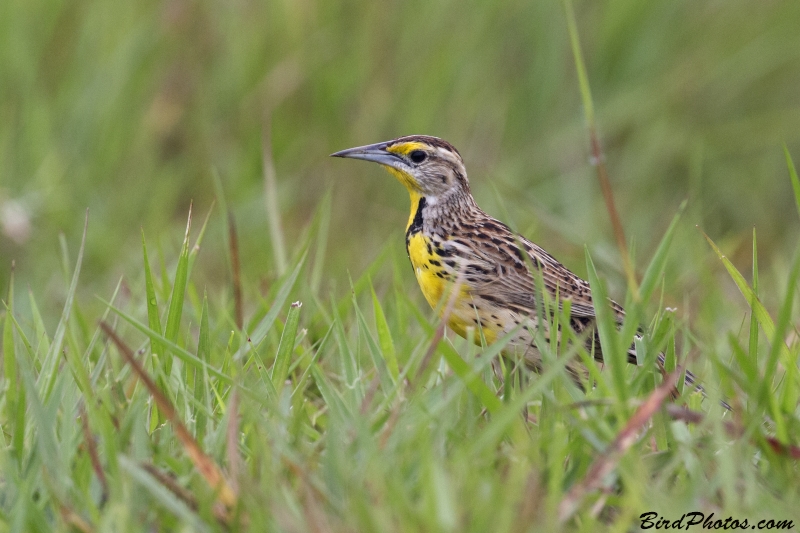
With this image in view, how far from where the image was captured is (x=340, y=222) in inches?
243

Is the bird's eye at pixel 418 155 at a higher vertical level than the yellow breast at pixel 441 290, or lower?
higher

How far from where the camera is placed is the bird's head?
144 inches

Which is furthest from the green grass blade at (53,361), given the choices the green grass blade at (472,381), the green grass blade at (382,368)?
the green grass blade at (472,381)

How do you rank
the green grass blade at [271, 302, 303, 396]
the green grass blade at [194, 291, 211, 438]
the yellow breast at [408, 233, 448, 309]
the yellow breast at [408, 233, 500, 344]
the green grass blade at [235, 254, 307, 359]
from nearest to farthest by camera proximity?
the green grass blade at [194, 291, 211, 438]
the green grass blade at [271, 302, 303, 396]
the green grass blade at [235, 254, 307, 359]
the yellow breast at [408, 233, 500, 344]
the yellow breast at [408, 233, 448, 309]

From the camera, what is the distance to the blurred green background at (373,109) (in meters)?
5.71

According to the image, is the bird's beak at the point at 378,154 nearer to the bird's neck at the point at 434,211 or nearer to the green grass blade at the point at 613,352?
the bird's neck at the point at 434,211

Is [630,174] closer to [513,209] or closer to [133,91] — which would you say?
[513,209]

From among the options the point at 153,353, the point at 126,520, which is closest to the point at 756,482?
the point at 126,520

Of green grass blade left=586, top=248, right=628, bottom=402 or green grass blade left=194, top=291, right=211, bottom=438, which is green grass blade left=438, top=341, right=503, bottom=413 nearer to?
green grass blade left=586, top=248, right=628, bottom=402

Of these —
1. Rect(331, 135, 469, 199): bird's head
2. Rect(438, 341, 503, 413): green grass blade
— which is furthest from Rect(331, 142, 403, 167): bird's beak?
Rect(438, 341, 503, 413): green grass blade

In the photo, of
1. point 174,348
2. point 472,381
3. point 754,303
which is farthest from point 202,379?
point 754,303

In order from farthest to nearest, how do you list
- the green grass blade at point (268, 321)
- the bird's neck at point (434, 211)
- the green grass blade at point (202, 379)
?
the bird's neck at point (434, 211)
the green grass blade at point (268, 321)
the green grass blade at point (202, 379)

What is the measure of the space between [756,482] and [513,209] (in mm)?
3920

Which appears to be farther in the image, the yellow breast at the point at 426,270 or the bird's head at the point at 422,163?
the bird's head at the point at 422,163
